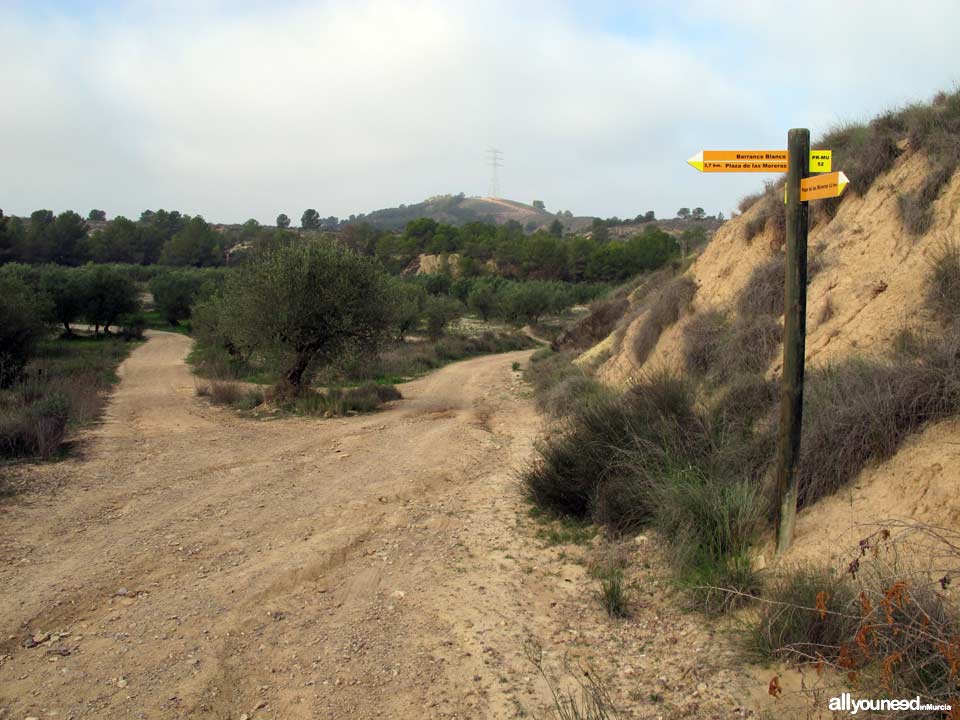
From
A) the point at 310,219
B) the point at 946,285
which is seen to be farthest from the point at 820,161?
the point at 310,219

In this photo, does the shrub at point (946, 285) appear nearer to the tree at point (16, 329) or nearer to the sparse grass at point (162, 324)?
→ the tree at point (16, 329)

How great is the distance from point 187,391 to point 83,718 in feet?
59.7

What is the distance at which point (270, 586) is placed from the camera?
5.99m

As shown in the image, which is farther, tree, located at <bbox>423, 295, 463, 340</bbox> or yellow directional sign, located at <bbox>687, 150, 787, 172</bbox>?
A: tree, located at <bbox>423, 295, 463, 340</bbox>

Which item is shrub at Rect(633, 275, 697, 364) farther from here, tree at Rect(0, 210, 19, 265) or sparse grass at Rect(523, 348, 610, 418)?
tree at Rect(0, 210, 19, 265)

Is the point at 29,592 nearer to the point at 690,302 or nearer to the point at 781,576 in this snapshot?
the point at 781,576

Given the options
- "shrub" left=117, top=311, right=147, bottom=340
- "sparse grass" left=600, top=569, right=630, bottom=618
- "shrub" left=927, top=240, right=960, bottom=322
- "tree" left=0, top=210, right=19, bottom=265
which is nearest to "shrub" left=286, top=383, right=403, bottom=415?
"sparse grass" left=600, top=569, right=630, bottom=618

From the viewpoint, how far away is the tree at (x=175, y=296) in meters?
53.2

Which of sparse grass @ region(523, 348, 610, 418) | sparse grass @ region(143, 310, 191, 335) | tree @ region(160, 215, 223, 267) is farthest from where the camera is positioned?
tree @ region(160, 215, 223, 267)

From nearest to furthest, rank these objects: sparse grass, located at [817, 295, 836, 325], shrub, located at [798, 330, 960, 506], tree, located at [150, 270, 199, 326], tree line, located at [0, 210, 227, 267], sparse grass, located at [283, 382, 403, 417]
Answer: shrub, located at [798, 330, 960, 506] < sparse grass, located at [817, 295, 836, 325] < sparse grass, located at [283, 382, 403, 417] < tree, located at [150, 270, 199, 326] < tree line, located at [0, 210, 227, 267]

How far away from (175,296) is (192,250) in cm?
4080

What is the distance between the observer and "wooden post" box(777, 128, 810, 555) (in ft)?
16.9

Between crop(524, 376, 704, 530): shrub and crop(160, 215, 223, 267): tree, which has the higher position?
crop(160, 215, 223, 267): tree

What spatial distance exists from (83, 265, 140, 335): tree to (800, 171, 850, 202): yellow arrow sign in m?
45.8
